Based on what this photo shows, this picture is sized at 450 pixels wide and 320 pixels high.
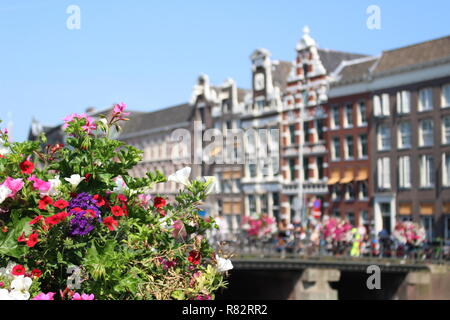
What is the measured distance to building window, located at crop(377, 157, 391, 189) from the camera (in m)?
50.1

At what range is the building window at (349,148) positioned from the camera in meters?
52.7

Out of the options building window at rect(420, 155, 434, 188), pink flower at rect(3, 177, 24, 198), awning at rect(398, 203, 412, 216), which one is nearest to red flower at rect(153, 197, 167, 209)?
pink flower at rect(3, 177, 24, 198)

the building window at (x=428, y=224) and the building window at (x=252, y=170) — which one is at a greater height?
the building window at (x=252, y=170)

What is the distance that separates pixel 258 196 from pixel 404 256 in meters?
22.7

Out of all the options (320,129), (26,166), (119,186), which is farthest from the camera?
(320,129)

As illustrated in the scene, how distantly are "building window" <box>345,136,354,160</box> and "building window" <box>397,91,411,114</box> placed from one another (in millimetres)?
4627

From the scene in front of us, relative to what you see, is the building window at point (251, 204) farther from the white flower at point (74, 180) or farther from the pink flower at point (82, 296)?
the pink flower at point (82, 296)

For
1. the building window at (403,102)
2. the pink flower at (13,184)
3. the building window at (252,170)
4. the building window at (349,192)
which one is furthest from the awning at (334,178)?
the pink flower at (13,184)

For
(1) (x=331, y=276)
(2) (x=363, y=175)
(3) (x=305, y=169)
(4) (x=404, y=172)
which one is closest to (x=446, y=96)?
(4) (x=404, y=172)

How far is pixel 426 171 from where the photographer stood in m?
47.8

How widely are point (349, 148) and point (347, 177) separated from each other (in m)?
1.78

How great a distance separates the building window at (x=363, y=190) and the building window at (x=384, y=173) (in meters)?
1.30

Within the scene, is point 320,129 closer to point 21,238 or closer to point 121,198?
point 121,198
